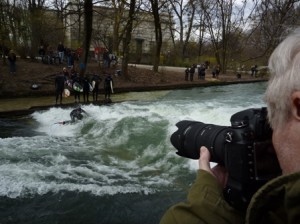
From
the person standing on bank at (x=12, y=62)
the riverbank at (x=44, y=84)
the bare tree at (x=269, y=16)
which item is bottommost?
the riverbank at (x=44, y=84)

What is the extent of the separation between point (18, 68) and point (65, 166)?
16.5 meters

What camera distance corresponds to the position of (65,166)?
7.31 metres

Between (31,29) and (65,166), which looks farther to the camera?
(31,29)

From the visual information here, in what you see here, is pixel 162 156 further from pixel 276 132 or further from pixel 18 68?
pixel 18 68

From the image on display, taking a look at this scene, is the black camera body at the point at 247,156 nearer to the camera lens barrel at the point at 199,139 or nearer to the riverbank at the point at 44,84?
the camera lens barrel at the point at 199,139

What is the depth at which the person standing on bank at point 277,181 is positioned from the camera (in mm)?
952

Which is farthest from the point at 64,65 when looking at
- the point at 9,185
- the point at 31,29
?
the point at 9,185

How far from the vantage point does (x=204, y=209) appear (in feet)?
3.97

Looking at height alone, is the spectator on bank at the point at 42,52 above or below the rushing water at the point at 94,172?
above

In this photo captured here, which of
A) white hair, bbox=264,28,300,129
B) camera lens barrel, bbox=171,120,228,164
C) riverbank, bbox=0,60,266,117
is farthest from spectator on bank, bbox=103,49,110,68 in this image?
white hair, bbox=264,28,300,129

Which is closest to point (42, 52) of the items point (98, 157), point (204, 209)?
point (98, 157)

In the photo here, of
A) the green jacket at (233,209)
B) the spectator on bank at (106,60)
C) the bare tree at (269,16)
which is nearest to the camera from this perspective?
the green jacket at (233,209)

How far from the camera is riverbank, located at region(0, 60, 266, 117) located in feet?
52.1

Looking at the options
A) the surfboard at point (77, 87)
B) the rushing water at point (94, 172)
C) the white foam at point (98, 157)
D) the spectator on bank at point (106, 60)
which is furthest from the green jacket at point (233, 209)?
the spectator on bank at point (106, 60)
